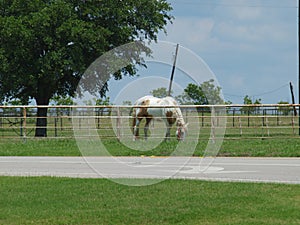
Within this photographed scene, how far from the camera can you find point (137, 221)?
27.1 feet

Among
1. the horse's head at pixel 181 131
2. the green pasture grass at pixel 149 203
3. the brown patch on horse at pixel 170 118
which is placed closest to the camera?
the green pasture grass at pixel 149 203

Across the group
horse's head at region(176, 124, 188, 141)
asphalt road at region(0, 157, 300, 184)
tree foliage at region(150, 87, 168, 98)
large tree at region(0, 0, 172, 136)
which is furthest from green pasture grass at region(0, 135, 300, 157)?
large tree at region(0, 0, 172, 136)

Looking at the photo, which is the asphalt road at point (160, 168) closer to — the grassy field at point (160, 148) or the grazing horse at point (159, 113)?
the grassy field at point (160, 148)

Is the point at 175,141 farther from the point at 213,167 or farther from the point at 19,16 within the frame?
the point at 19,16

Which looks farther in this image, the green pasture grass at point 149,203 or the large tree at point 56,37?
the large tree at point 56,37

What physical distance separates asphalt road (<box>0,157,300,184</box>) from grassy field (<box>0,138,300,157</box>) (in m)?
1.43

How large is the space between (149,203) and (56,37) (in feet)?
86.4

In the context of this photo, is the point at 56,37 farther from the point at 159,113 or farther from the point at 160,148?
the point at 160,148

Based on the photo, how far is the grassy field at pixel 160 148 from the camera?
19891mm

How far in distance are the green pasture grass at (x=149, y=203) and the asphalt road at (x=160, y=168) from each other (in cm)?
160

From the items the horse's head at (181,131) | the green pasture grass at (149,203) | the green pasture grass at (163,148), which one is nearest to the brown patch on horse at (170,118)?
the horse's head at (181,131)

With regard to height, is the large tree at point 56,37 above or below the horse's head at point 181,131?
above

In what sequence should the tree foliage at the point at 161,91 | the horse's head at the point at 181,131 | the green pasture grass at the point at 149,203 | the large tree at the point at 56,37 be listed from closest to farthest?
the green pasture grass at the point at 149,203, the tree foliage at the point at 161,91, the horse's head at the point at 181,131, the large tree at the point at 56,37

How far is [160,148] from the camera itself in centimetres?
2095
